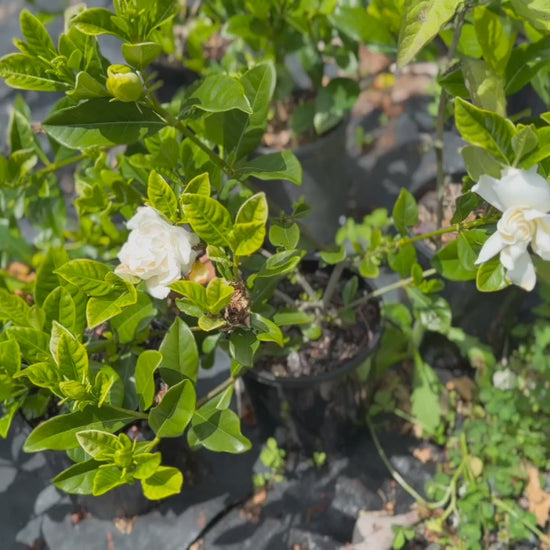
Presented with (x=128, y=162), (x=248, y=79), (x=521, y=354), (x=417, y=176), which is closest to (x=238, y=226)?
(x=248, y=79)

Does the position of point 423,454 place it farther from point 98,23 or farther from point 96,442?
point 98,23

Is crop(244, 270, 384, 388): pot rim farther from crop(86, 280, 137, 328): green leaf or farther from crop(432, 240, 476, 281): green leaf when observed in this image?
crop(86, 280, 137, 328): green leaf

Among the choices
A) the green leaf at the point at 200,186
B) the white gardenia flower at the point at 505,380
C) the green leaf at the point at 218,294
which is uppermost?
the green leaf at the point at 200,186

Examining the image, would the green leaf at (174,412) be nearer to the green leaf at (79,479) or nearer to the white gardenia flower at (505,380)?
the green leaf at (79,479)

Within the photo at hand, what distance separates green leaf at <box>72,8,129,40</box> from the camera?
→ 3.18ft

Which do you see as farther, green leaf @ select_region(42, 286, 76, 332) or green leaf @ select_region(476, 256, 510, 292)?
green leaf @ select_region(42, 286, 76, 332)

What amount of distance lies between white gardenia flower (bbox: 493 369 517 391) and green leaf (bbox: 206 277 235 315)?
978 mm

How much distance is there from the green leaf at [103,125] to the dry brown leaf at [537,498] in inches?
46.2

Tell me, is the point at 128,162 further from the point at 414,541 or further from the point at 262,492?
the point at 414,541

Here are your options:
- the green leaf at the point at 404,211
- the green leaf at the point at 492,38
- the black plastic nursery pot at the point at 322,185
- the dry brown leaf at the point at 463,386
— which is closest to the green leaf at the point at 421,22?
the green leaf at the point at 492,38

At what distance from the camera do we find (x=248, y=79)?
46.3 inches

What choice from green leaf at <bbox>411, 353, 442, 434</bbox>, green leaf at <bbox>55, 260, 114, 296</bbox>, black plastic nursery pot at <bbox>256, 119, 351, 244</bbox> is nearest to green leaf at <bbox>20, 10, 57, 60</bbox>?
green leaf at <bbox>55, 260, 114, 296</bbox>

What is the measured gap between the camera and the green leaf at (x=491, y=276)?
102 centimetres

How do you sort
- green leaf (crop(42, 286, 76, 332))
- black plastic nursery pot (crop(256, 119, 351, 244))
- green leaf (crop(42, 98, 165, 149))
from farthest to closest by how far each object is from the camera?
1. black plastic nursery pot (crop(256, 119, 351, 244))
2. green leaf (crop(42, 286, 76, 332))
3. green leaf (crop(42, 98, 165, 149))
